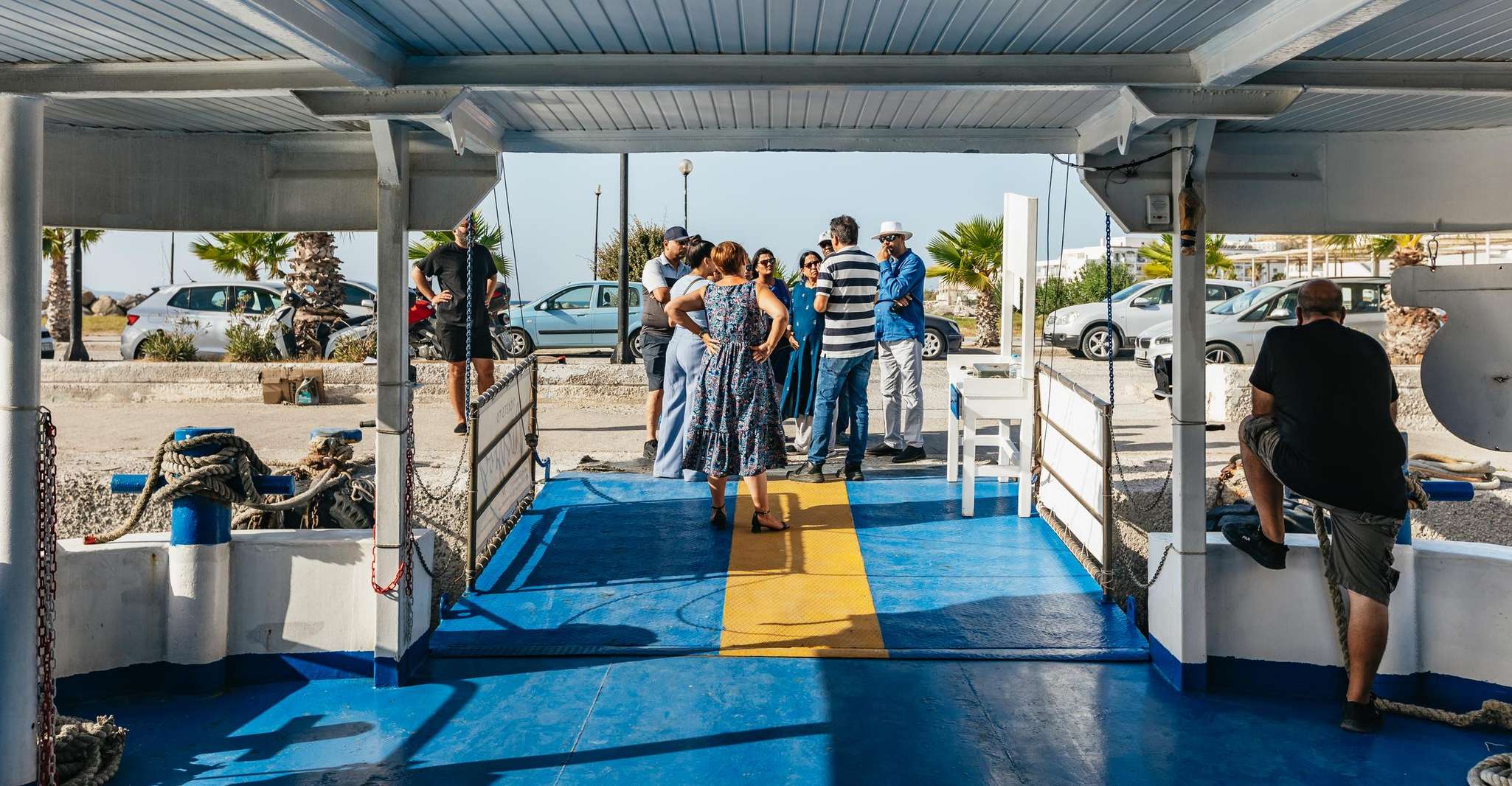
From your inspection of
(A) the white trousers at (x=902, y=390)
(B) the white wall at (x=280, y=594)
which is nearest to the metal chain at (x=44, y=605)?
(B) the white wall at (x=280, y=594)

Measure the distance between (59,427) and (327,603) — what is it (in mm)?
8896

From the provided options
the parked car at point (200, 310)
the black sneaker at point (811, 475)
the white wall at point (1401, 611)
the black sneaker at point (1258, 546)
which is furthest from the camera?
the parked car at point (200, 310)

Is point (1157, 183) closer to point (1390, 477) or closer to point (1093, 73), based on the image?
point (1093, 73)

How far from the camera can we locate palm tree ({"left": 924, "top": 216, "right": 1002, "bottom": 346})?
25.2 meters

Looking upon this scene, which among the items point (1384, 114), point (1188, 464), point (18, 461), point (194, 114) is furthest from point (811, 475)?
point (18, 461)

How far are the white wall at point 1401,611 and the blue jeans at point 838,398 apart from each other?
358 cm

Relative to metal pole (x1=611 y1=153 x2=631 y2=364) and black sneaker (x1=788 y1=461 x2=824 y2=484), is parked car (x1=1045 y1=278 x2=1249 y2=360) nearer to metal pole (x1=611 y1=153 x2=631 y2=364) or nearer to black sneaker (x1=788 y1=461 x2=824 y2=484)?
metal pole (x1=611 y1=153 x2=631 y2=364)

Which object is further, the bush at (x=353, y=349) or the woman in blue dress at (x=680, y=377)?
the bush at (x=353, y=349)

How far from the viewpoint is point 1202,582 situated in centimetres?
445

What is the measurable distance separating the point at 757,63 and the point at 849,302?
4291 mm

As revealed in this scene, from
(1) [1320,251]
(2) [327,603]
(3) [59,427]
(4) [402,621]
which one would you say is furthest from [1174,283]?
(1) [1320,251]

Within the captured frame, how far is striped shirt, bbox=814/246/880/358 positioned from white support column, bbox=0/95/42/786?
5.33 m

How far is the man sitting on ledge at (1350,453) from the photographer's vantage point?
4.02 metres

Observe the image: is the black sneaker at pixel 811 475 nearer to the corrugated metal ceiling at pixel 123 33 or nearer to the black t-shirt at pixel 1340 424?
the black t-shirt at pixel 1340 424
